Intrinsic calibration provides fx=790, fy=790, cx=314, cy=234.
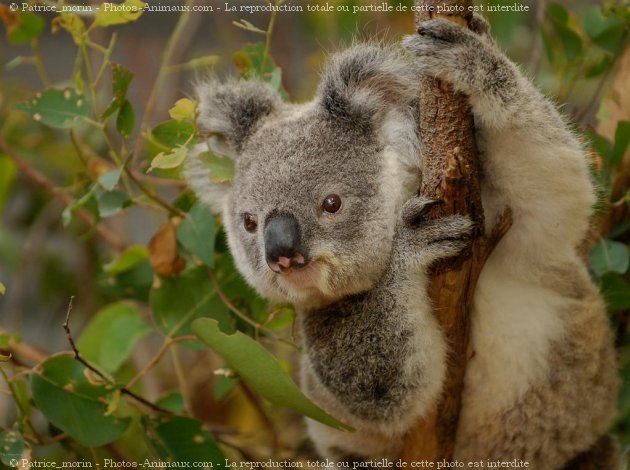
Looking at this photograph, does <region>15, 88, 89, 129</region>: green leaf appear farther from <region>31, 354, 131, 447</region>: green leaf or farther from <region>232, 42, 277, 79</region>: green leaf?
<region>31, 354, 131, 447</region>: green leaf

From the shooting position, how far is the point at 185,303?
266 cm

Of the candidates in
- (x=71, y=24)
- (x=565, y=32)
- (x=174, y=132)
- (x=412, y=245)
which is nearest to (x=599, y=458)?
(x=412, y=245)

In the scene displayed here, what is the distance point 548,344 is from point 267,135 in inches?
39.7

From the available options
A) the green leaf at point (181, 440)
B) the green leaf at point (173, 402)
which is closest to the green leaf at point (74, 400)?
the green leaf at point (181, 440)

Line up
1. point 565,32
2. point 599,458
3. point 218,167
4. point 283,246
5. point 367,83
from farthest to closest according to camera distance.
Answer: point 565,32 → point 599,458 → point 218,167 → point 367,83 → point 283,246

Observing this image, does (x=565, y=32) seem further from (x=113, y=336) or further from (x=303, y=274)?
(x=113, y=336)

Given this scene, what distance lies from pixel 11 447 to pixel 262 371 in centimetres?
79

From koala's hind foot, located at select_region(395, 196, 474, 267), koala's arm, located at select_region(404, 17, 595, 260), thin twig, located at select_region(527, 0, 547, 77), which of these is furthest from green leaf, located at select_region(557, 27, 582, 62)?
koala's hind foot, located at select_region(395, 196, 474, 267)

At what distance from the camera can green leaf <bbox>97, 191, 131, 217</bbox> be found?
243 cm

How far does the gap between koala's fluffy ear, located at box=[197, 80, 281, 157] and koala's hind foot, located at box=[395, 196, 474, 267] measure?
0.68 metres

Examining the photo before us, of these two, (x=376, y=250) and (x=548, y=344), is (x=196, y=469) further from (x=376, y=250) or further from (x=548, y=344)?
(x=548, y=344)

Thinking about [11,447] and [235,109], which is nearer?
[11,447]

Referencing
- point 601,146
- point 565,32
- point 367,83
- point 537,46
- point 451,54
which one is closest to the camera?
point 451,54

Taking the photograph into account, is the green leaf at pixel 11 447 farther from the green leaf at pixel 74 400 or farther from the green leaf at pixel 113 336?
the green leaf at pixel 113 336
